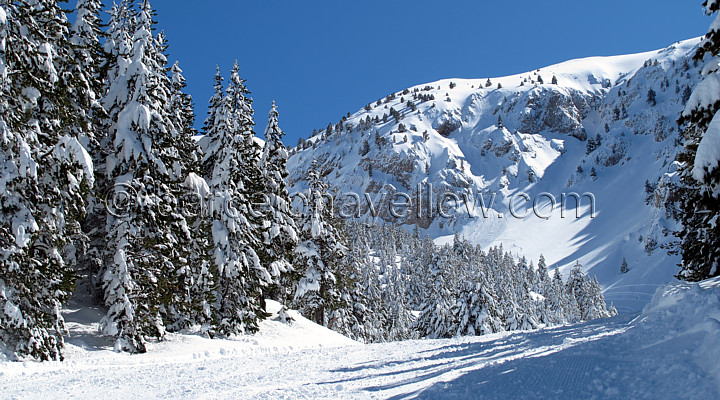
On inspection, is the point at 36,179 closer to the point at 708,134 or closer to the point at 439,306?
the point at 708,134

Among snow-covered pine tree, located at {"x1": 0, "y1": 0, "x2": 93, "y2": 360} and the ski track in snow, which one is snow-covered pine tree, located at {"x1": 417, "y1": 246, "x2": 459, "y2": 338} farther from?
snow-covered pine tree, located at {"x1": 0, "y1": 0, "x2": 93, "y2": 360}

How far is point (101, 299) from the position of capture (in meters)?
21.1

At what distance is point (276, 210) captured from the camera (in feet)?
91.0

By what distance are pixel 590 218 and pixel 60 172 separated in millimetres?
185610

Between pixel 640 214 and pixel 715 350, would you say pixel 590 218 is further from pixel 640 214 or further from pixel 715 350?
pixel 715 350

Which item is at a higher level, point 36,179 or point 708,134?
point 36,179

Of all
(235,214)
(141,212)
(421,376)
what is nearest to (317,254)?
(235,214)

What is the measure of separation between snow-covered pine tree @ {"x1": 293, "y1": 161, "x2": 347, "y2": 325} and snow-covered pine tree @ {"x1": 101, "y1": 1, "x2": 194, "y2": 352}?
1085cm

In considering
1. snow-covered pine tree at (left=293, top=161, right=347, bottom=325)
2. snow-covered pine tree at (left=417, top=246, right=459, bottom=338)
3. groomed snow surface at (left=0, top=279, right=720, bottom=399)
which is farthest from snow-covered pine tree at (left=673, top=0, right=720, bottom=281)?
snow-covered pine tree at (left=417, top=246, right=459, bottom=338)

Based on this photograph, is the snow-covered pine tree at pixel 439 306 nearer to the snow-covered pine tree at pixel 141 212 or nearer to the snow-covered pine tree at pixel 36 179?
the snow-covered pine tree at pixel 141 212

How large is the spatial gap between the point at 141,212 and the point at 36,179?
428cm

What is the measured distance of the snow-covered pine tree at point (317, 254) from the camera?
30172 millimetres

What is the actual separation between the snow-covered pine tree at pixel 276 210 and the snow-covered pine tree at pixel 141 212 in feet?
22.1

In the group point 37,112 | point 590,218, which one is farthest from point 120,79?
point 590,218
